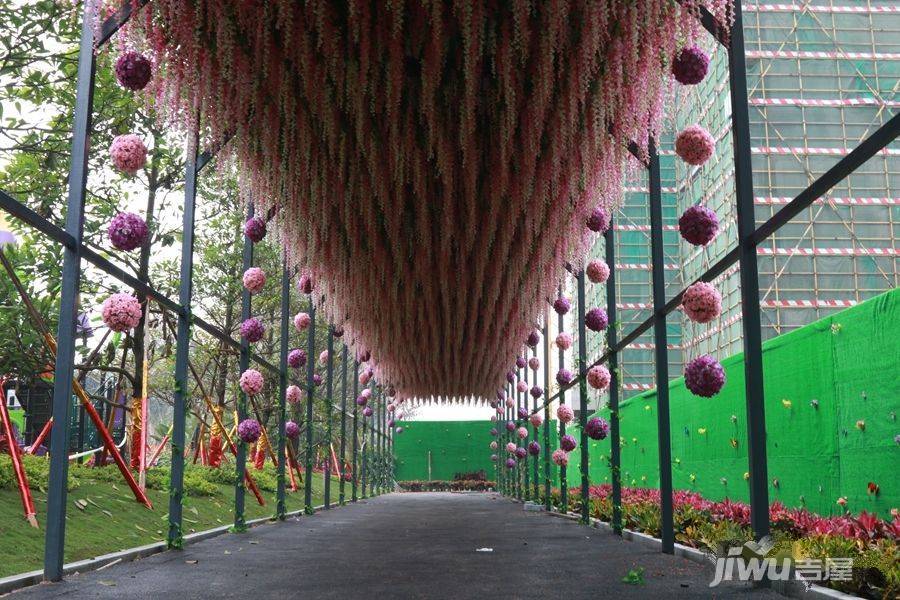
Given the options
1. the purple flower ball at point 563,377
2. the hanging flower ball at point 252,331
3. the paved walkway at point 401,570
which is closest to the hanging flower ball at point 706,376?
the paved walkway at point 401,570

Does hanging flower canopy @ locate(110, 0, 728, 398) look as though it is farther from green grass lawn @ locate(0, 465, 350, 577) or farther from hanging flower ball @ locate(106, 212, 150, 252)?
green grass lawn @ locate(0, 465, 350, 577)

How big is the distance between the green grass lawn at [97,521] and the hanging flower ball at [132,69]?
271cm

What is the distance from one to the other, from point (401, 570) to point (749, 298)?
8.80 ft

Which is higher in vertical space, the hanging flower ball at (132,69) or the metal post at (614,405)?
the hanging flower ball at (132,69)

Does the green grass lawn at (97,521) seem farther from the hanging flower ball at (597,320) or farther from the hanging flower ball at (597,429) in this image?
the hanging flower ball at (597,320)

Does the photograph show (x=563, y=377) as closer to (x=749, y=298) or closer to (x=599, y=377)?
(x=599, y=377)

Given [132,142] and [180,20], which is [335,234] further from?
[180,20]

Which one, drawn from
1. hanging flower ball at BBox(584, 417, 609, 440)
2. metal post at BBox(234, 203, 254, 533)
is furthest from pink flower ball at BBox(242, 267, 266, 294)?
hanging flower ball at BBox(584, 417, 609, 440)

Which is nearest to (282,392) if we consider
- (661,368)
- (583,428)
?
(583,428)

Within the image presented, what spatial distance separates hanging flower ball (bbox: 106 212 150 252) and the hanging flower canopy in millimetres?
713

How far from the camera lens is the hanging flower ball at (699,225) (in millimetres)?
4344

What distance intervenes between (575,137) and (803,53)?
61.0ft

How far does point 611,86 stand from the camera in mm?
4457

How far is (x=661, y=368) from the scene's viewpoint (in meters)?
5.66
